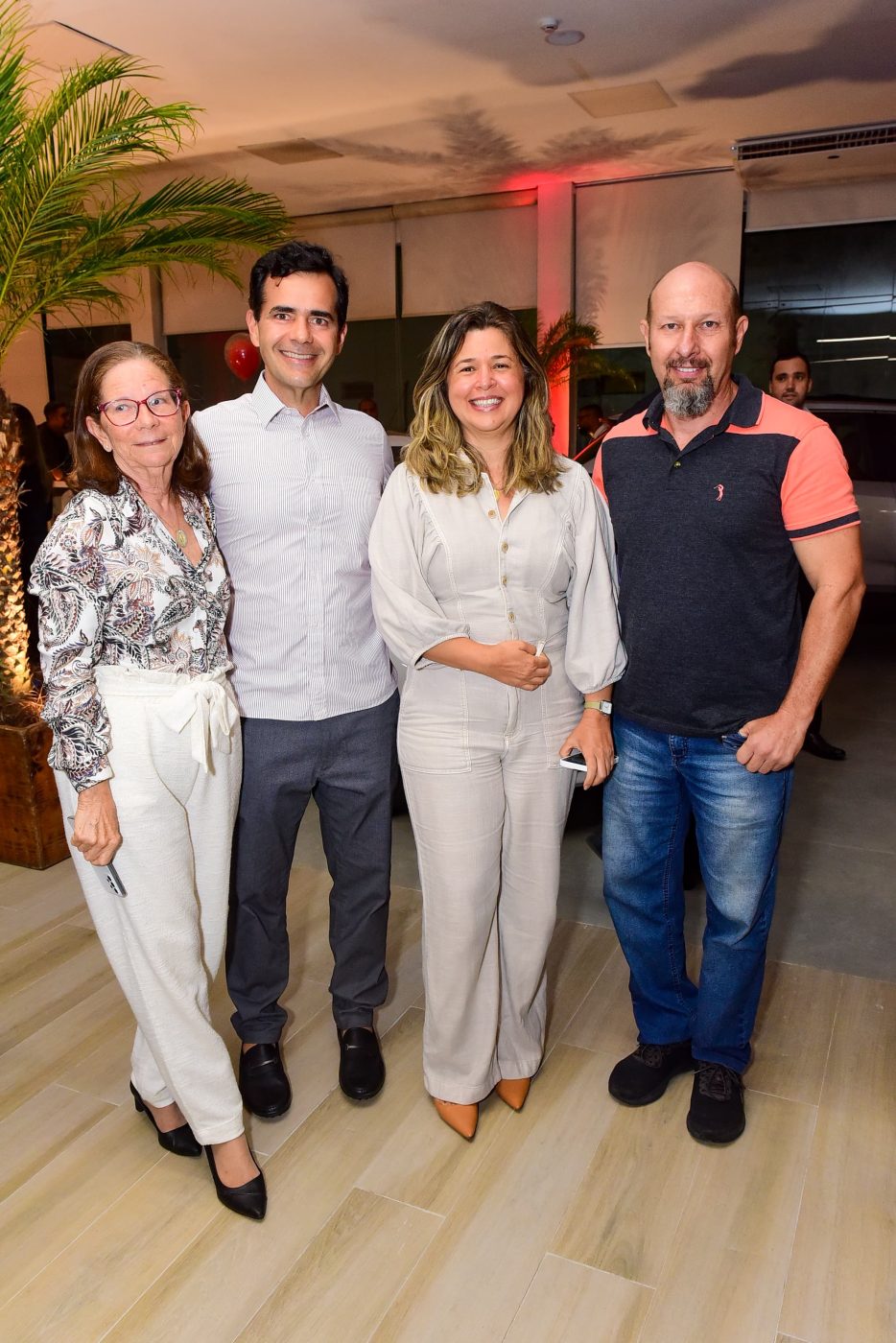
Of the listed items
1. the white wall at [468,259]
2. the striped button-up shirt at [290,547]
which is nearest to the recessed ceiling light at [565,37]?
the white wall at [468,259]

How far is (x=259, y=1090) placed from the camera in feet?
7.48

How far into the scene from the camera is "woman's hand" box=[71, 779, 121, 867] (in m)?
1.77

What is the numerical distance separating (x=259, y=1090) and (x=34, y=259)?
125 inches

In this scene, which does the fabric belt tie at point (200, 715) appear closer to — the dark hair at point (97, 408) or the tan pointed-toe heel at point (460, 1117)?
the dark hair at point (97, 408)

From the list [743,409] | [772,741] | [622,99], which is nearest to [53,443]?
[622,99]

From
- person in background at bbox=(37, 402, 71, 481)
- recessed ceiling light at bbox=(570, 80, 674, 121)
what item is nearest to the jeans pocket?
recessed ceiling light at bbox=(570, 80, 674, 121)

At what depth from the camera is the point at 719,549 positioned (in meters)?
1.96

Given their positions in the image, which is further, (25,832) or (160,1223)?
(25,832)

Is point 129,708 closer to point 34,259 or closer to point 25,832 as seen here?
point 25,832

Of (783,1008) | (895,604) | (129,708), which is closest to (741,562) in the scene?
(129,708)

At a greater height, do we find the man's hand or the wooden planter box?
the man's hand

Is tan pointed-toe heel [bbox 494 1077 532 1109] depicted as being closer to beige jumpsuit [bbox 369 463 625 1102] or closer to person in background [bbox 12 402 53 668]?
beige jumpsuit [bbox 369 463 625 1102]

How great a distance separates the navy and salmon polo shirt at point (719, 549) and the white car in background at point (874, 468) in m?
5.10

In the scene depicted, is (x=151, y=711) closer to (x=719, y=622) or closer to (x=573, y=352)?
(x=719, y=622)
